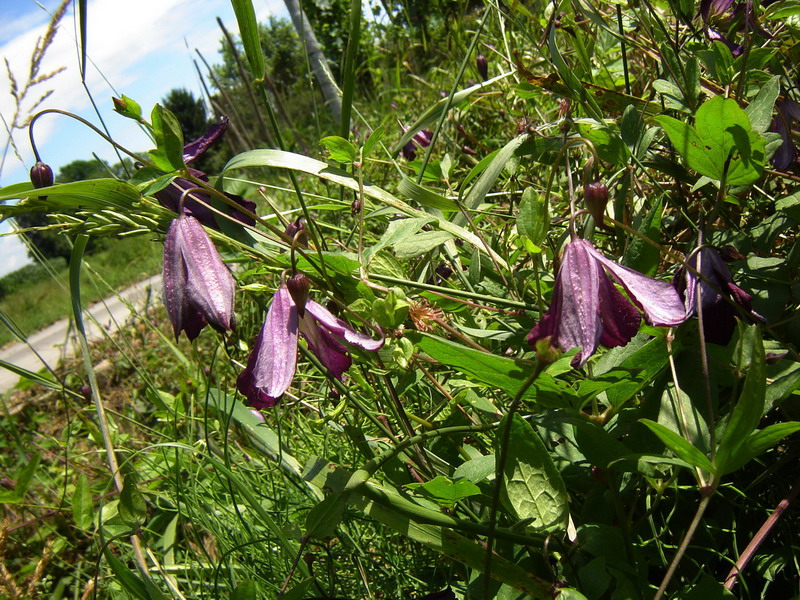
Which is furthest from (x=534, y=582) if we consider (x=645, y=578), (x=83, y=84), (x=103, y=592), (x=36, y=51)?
(x=36, y=51)

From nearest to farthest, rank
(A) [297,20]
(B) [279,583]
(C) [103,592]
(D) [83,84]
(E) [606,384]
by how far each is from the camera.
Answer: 1. (E) [606,384]
2. (D) [83,84]
3. (B) [279,583]
4. (C) [103,592]
5. (A) [297,20]

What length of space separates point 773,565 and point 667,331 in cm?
28

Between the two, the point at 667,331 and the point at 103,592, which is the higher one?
the point at 667,331

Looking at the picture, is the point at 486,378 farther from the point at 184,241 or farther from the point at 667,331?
the point at 184,241

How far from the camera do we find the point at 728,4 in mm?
877

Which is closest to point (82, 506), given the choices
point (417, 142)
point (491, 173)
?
point (491, 173)

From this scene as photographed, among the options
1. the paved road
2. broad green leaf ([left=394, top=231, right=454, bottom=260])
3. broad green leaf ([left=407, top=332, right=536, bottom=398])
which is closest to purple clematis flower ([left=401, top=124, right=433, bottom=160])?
broad green leaf ([left=394, top=231, right=454, bottom=260])

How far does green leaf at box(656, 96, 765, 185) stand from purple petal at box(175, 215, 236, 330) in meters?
0.50

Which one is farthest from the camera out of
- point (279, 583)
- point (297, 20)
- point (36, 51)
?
point (297, 20)

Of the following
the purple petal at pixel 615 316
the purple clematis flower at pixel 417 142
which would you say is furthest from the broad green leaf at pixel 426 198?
the purple clematis flower at pixel 417 142

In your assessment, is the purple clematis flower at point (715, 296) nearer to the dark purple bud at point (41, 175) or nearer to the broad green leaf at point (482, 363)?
the broad green leaf at point (482, 363)

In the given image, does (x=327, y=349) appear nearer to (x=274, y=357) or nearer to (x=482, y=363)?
(x=274, y=357)

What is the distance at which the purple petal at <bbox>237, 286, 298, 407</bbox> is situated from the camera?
62 centimetres

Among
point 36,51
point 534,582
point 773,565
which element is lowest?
point 773,565
